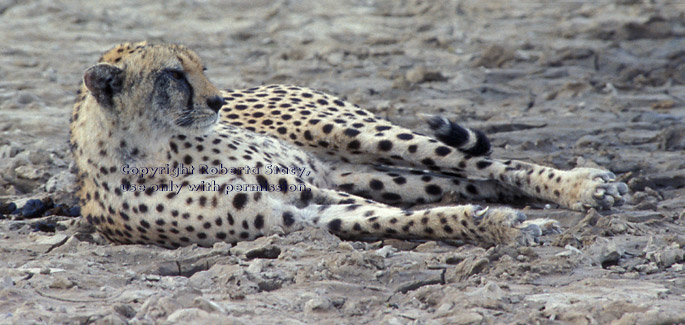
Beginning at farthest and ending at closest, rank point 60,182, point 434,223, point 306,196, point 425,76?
1. point 425,76
2. point 60,182
3. point 306,196
4. point 434,223

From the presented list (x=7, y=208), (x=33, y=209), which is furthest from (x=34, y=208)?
(x=7, y=208)

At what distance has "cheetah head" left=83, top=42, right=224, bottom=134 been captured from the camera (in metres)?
3.24

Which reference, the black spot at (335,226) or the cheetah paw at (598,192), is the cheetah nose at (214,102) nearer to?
the black spot at (335,226)

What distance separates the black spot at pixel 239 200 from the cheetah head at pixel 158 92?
12.3 inches

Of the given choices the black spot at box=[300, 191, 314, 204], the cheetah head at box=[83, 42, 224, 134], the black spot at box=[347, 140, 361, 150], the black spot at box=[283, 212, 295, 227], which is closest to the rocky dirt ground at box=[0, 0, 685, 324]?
the black spot at box=[283, 212, 295, 227]

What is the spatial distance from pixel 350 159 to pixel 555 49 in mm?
3288

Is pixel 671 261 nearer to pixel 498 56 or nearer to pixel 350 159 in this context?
pixel 350 159

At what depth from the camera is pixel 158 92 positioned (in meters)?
3.27

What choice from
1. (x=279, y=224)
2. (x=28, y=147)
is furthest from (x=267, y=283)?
(x=28, y=147)

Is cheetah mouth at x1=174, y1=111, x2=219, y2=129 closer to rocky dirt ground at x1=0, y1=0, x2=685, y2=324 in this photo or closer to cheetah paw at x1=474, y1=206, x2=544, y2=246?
rocky dirt ground at x1=0, y1=0, x2=685, y2=324

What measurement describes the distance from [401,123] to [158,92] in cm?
228

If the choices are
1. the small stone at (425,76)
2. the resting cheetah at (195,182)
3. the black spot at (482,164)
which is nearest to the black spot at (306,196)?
the resting cheetah at (195,182)

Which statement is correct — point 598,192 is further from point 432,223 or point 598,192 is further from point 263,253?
point 263,253

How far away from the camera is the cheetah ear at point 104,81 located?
10.3 ft
